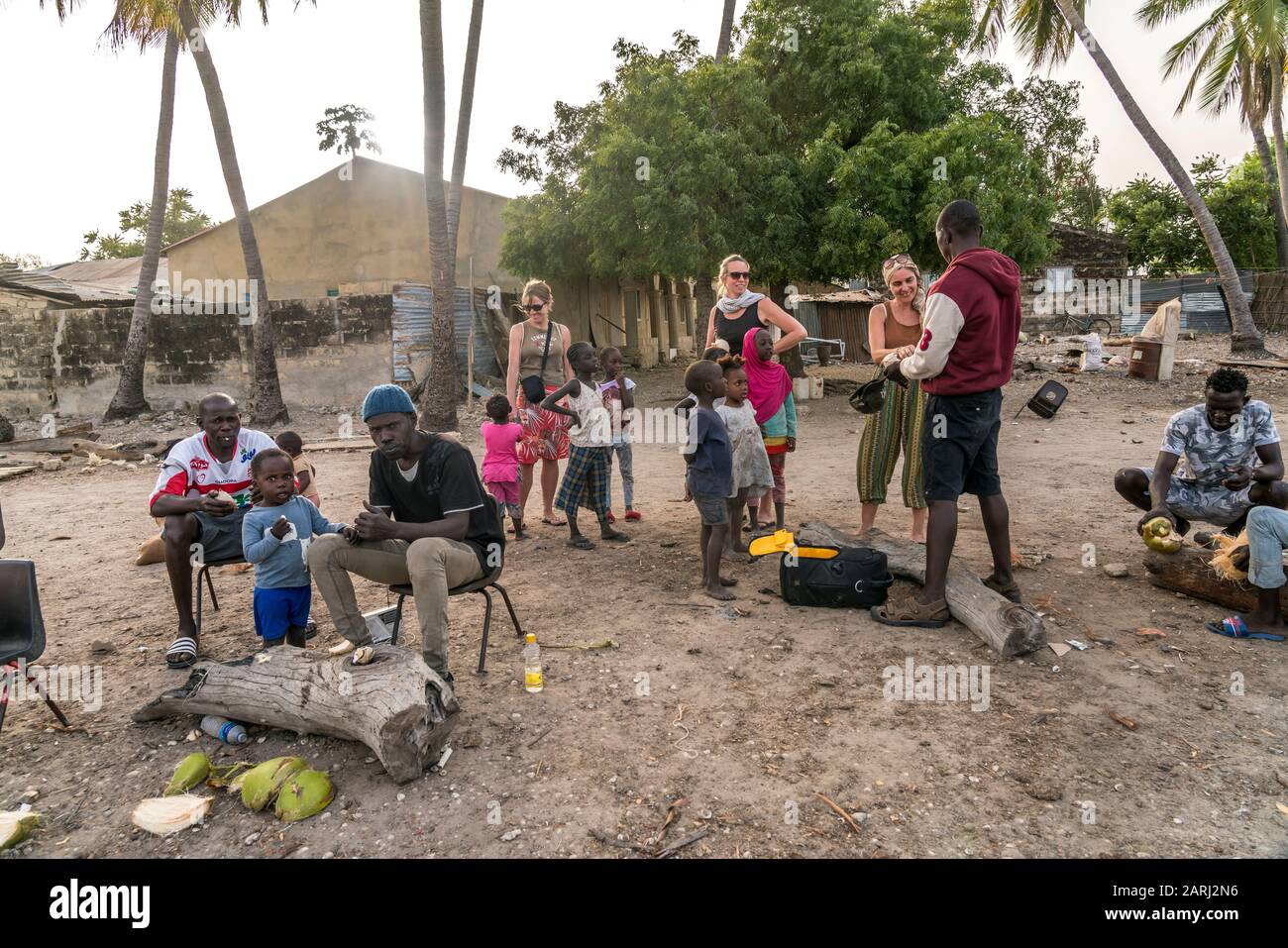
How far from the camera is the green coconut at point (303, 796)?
2672 mm

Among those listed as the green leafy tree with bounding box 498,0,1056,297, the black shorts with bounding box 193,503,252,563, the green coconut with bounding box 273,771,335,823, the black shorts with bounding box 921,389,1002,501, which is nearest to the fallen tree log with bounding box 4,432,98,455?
the green leafy tree with bounding box 498,0,1056,297

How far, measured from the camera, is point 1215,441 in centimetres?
451

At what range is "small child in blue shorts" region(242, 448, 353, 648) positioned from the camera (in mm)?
3641

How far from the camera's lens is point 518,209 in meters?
16.8

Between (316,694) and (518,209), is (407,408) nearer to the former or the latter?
(316,694)

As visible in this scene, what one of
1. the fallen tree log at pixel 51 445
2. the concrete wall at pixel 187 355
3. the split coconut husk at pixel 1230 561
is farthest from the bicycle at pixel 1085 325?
the fallen tree log at pixel 51 445

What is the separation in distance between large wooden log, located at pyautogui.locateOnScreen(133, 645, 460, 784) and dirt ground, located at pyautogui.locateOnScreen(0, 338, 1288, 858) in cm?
11

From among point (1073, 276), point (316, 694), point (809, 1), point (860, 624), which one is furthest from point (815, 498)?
point (1073, 276)

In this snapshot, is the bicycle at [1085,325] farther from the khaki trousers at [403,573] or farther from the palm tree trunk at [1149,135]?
the khaki trousers at [403,573]

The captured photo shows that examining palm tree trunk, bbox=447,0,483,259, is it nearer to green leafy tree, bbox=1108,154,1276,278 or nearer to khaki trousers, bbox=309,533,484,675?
khaki trousers, bbox=309,533,484,675

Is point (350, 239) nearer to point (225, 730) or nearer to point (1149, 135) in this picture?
point (1149, 135)

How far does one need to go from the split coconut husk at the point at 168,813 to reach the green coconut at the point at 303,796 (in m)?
0.27

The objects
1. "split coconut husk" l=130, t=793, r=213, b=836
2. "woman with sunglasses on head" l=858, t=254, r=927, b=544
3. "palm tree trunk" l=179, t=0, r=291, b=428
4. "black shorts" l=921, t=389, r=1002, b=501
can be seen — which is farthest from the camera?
"palm tree trunk" l=179, t=0, r=291, b=428

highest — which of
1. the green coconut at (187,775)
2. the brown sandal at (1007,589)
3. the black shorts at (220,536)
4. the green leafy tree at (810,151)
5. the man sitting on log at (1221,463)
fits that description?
the green leafy tree at (810,151)
